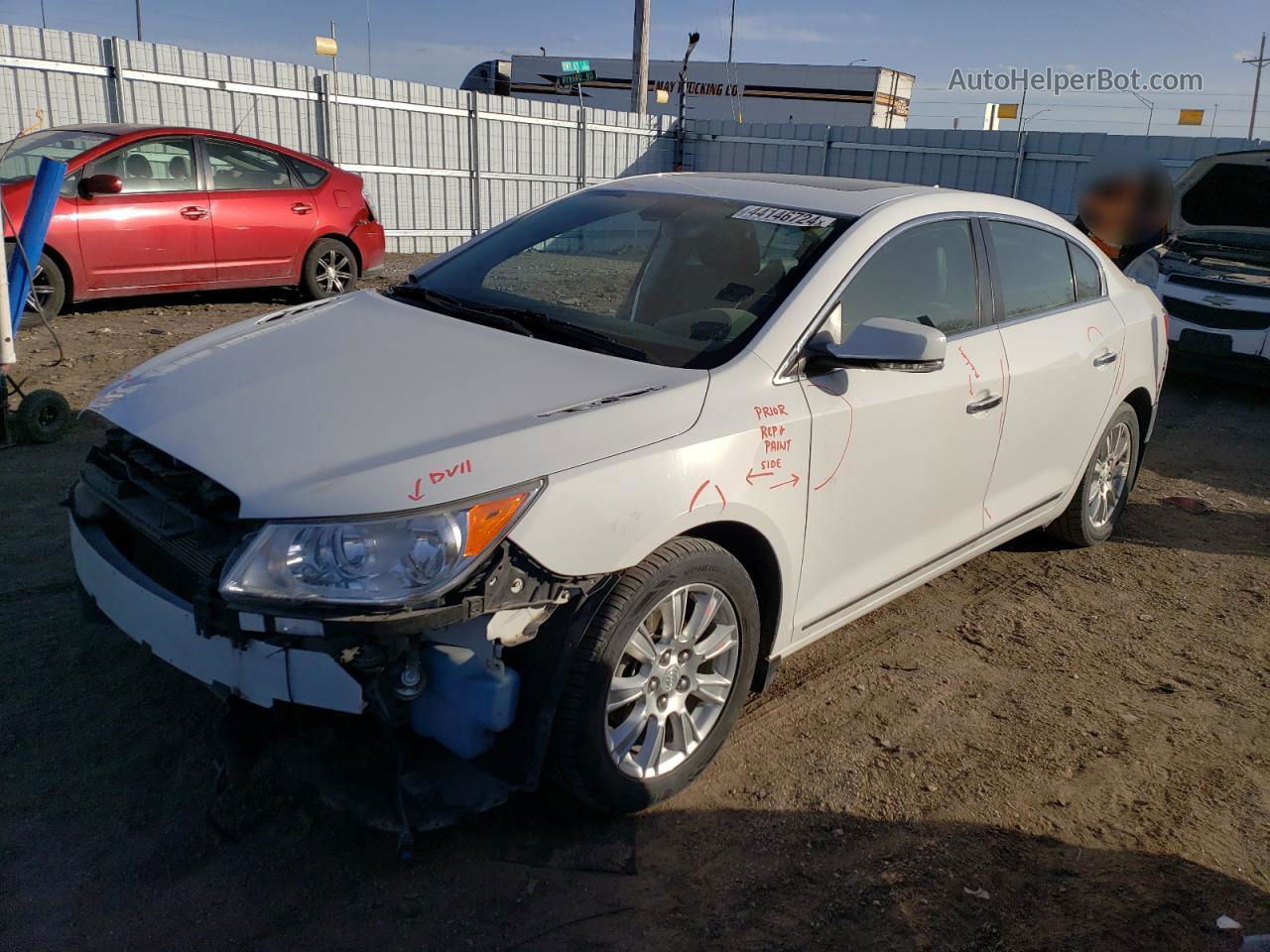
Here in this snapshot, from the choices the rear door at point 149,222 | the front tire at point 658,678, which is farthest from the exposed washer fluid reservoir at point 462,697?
the rear door at point 149,222

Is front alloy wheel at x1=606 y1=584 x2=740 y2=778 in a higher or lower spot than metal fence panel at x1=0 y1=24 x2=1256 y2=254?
lower

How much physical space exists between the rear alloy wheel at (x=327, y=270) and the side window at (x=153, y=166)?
131 cm

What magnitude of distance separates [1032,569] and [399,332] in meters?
3.30

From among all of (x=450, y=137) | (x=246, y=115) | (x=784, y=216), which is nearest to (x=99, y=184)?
(x=246, y=115)

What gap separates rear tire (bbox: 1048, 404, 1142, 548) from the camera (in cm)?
509

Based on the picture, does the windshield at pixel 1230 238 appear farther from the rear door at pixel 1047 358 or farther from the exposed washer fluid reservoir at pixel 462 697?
the exposed washer fluid reservoir at pixel 462 697

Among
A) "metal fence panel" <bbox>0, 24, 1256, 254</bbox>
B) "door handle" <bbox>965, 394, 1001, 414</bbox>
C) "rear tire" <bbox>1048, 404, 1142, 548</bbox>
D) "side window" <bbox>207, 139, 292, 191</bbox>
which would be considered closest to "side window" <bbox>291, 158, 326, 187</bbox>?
"side window" <bbox>207, 139, 292, 191</bbox>

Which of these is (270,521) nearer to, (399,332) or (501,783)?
(501,783)

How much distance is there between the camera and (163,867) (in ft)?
8.79

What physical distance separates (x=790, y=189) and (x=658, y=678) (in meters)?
2.03

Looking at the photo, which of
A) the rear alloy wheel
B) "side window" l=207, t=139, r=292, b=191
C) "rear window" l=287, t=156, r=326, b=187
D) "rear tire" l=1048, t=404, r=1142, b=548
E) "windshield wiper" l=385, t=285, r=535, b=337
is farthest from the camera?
the rear alloy wheel

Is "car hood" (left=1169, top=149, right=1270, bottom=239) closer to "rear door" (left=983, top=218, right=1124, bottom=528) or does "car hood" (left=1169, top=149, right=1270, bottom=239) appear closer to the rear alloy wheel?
"rear door" (left=983, top=218, right=1124, bottom=528)

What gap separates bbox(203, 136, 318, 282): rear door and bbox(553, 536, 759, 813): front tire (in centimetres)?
767

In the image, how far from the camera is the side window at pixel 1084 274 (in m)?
4.83
